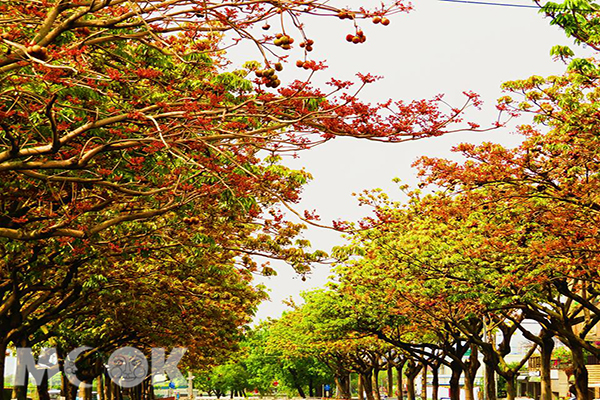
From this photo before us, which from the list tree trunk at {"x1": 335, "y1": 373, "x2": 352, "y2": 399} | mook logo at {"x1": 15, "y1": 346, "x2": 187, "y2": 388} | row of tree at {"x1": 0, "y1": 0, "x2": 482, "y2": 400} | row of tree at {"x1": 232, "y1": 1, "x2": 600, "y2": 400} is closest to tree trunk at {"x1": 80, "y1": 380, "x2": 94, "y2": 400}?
mook logo at {"x1": 15, "y1": 346, "x2": 187, "y2": 388}

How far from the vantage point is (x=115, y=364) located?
45312 millimetres

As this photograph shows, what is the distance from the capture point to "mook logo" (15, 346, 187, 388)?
2537 centimetres

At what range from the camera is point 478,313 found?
2405cm

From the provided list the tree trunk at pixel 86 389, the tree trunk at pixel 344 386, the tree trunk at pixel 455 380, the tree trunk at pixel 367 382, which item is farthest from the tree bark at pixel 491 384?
the tree trunk at pixel 344 386

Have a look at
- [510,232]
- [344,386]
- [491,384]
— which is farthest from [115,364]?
[344,386]

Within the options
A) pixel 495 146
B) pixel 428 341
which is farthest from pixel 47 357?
pixel 495 146

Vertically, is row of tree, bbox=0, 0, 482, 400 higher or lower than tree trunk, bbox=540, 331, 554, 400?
higher

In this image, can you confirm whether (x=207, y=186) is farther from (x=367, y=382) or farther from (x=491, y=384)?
(x=367, y=382)

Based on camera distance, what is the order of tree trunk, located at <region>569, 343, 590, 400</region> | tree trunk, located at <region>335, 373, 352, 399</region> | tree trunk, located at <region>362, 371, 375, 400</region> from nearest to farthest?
tree trunk, located at <region>569, 343, 590, 400</region> → tree trunk, located at <region>362, 371, 375, 400</region> → tree trunk, located at <region>335, 373, 352, 399</region>

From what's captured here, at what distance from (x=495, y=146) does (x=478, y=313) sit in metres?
9.13

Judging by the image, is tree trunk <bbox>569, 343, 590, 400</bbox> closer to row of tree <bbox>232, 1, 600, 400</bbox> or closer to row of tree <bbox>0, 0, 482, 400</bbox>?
row of tree <bbox>232, 1, 600, 400</bbox>

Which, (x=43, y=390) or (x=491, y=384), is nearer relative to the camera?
(x=43, y=390)

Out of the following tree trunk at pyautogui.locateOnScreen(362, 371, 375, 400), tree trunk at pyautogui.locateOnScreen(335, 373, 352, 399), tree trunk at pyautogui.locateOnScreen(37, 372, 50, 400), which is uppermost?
tree trunk at pyautogui.locateOnScreen(37, 372, 50, 400)

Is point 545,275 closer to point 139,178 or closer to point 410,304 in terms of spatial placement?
point 410,304
